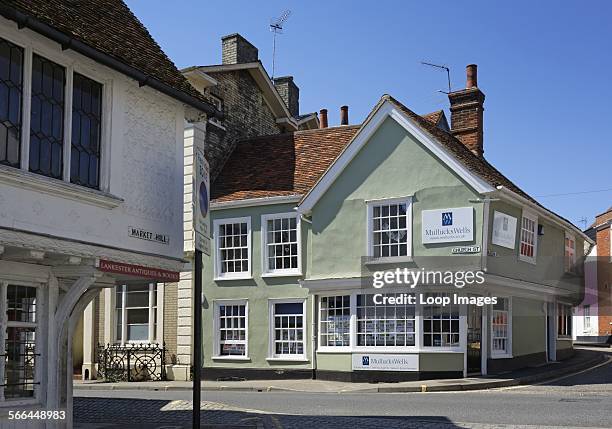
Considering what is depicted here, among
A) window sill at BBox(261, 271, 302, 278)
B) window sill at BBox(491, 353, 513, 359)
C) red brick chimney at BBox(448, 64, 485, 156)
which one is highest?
red brick chimney at BBox(448, 64, 485, 156)

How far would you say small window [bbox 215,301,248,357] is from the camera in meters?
25.8

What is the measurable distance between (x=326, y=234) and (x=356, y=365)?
4099 mm

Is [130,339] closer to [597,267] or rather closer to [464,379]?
[464,379]

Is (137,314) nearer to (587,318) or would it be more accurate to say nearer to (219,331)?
(219,331)

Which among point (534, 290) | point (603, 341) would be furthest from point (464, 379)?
point (603, 341)

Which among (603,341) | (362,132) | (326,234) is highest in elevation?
(362,132)

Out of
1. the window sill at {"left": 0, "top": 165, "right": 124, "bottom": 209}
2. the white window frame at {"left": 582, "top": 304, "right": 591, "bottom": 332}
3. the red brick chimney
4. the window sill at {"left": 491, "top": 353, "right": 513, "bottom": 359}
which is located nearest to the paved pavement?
the window sill at {"left": 491, "top": 353, "right": 513, "bottom": 359}

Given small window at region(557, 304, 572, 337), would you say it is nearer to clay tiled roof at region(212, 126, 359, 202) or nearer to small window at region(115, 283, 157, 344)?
clay tiled roof at region(212, 126, 359, 202)

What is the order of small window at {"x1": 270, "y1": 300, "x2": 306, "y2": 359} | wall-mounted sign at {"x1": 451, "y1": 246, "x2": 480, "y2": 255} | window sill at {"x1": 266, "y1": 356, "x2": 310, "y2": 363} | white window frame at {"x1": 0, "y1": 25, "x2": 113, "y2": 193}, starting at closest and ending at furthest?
white window frame at {"x1": 0, "y1": 25, "x2": 113, "y2": 193}, wall-mounted sign at {"x1": 451, "y1": 246, "x2": 480, "y2": 255}, window sill at {"x1": 266, "y1": 356, "x2": 310, "y2": 363}, small window at {"x1": 270, "y1": 300, "x2": 306, "y2": 359}

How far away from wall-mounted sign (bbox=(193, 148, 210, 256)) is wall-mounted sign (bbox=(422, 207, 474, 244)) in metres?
14.0

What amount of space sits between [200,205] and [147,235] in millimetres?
3367

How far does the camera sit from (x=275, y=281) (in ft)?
83.3

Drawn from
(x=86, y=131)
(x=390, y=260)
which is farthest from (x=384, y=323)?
(x=86, y=131)

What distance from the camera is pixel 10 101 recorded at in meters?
9.97
